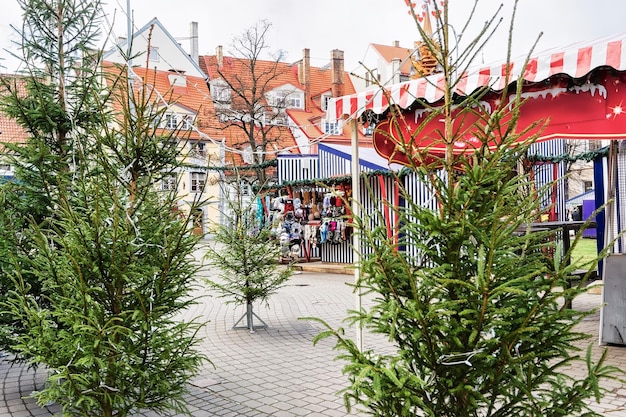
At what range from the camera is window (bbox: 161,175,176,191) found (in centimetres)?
455

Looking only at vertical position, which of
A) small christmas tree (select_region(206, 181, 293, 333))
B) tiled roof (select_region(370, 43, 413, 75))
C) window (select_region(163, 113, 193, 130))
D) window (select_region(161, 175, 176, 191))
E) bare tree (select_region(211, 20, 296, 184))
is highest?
tiled roof (select_region(370, 43, 413, 75))

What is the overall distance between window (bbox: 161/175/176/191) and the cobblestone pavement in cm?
162

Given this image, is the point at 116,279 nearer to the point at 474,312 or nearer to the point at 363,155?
the point at 474,312

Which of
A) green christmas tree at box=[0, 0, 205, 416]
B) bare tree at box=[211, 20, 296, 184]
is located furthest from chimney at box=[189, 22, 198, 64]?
green christmas tree at box=[0, 0, 205, 416]

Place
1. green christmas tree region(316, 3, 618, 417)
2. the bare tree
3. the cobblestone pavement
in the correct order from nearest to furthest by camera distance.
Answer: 1. green christmas tree region(316, 3, 618, 417)
2. the cobblestone pavement
3. the bare tree

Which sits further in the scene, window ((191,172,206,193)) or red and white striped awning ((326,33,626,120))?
red and white striped awning ((326,33,626,120))

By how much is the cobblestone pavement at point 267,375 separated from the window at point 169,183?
1622 millimetres

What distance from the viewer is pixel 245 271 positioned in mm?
8617

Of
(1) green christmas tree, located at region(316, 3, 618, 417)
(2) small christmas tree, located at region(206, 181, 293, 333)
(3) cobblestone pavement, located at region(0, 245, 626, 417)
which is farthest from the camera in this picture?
(2) small christmas tree, located at region(206, 181, 293, 333)

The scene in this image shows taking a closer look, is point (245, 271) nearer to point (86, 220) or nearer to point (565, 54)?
point (86, 220)

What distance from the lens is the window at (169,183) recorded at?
4.55 meters

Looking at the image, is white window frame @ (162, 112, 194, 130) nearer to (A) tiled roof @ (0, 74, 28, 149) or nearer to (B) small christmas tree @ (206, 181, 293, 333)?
(A) tiled roof @ (0, 74, 28, 149)

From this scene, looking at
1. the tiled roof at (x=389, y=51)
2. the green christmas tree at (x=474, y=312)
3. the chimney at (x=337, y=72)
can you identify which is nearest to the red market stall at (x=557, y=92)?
the green christmas tree at (x=474, y=312)

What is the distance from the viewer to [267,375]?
6.17 meters
